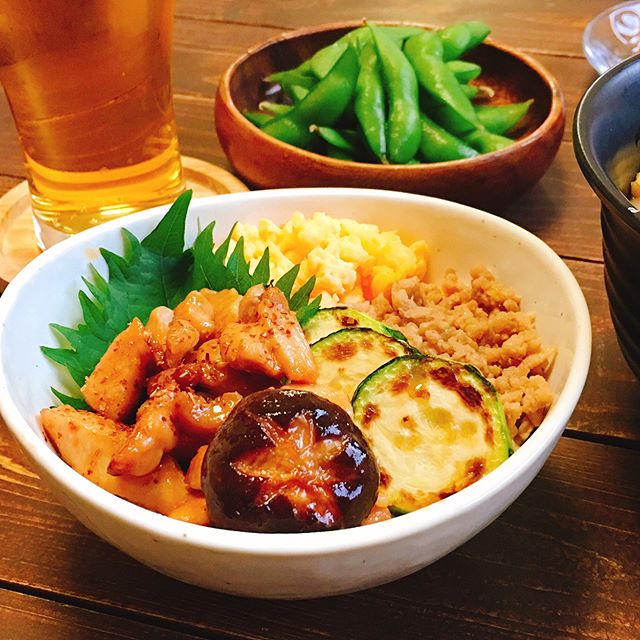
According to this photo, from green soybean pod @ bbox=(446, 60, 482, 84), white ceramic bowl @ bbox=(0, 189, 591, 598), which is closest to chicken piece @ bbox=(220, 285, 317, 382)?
white ceramic bowl @ bbox=(0, 189, 591, 598)

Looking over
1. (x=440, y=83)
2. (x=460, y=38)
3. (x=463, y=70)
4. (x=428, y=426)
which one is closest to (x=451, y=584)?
(x=428, y=426)

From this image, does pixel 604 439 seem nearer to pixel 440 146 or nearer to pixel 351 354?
pixel 351 354

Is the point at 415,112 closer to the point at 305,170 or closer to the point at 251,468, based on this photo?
the point at 305,170

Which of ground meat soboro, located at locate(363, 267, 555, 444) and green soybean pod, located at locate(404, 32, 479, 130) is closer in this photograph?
ground meat soboro, located at locate(363, 267, 555, 444)

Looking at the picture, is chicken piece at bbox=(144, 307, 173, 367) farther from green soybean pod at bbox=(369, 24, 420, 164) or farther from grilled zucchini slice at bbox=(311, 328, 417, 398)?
green soybean pod at bbox=(369, 24, 420, 164)

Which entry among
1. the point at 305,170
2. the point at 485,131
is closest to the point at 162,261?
the point at 305,170

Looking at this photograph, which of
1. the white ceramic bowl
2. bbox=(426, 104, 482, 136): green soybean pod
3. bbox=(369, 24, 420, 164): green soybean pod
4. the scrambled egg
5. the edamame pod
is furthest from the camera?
the edamame pod
